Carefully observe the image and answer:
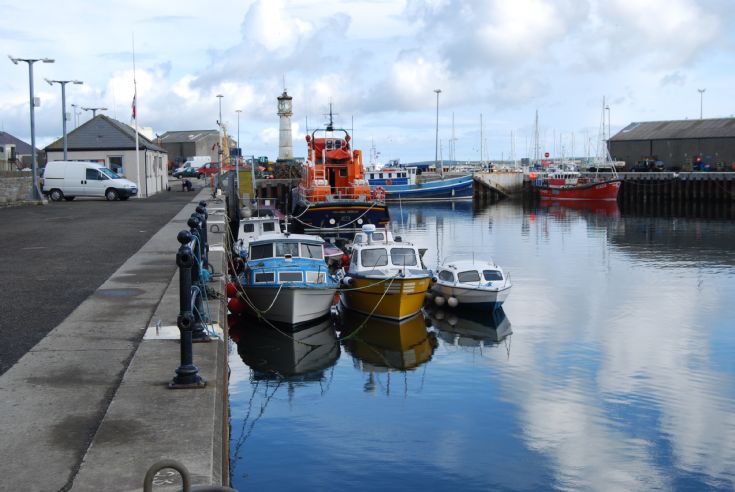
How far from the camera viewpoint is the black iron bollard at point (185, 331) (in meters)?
9.29

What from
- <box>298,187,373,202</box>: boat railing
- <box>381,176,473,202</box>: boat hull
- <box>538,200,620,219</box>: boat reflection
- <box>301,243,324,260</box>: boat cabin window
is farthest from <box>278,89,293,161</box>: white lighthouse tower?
<box>301,243,324,260</box>: boat cabin window

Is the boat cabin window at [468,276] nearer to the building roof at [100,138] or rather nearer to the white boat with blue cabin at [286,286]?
the white boat with blue cabin at [286,286]

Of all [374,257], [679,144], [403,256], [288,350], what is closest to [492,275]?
[403,256]

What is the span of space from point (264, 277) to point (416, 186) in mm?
68569

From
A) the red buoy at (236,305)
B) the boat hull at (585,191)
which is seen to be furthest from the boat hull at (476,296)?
the boat hull at (585,191)

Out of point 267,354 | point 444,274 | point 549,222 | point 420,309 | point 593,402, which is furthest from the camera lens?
point 549,222

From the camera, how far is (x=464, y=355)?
20.5 metres

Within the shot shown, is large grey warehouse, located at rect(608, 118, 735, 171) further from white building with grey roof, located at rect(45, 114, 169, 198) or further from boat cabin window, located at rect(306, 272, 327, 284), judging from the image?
boat cabin window, located at rect(306, 272, 327, 284)

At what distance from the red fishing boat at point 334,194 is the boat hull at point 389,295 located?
1827cm

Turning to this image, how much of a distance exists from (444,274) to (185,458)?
1961 cm

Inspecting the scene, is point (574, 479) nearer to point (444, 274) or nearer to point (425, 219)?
point (444, 274)

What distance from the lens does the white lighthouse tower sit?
10419cm

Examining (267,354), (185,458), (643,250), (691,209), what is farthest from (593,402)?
(691,209)

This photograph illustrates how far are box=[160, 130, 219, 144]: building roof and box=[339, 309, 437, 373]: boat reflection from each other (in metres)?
106
